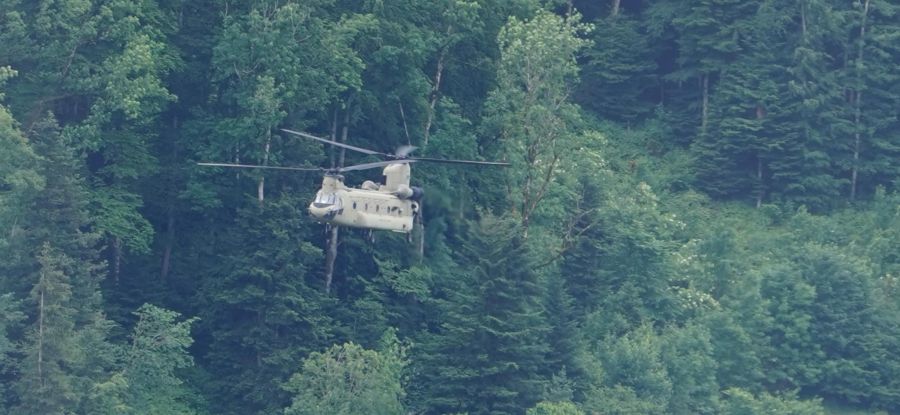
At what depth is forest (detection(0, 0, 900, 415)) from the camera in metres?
63.1

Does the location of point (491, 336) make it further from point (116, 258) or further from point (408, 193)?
point (116, 258)

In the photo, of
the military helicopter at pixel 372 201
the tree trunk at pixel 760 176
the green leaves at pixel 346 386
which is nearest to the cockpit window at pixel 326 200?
the military helicopter at pixel 372 201

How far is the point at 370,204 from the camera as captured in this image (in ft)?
184

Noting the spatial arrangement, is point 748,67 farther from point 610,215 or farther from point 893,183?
point 610,215

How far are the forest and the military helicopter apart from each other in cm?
601

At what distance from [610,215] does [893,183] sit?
537 inches

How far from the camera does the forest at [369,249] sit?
207 feet

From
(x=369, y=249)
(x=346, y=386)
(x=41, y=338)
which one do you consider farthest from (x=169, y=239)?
(x=346, y=386)

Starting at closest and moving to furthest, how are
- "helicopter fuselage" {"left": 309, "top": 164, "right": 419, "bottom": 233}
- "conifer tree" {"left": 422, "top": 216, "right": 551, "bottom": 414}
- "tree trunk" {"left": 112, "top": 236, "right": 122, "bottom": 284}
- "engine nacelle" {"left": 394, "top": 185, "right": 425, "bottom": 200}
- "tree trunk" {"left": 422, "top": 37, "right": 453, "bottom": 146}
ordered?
"helicopter fuselage" {"left": 309, "top": 164, "right": 419, "bottom": 233}
"engine nacelle" {"left": 394, "top": 185, "right": 425, "bottom": 200}
"conifer tree" {"left": 422, "top": 216, "right": 551, "bottom": 414}
"tree trunk" {"left": 112, "top": 236, "right": 122, "bottom": 284}
"tree trunk" {"left": 422, "top": 37, "right": 453, "bottom": 146}

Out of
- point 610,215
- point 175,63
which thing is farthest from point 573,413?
point 175,63

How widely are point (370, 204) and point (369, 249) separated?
42.5 ft

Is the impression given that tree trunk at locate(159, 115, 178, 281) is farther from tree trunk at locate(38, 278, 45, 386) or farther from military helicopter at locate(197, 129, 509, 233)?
military helicopter at locate(197, 129, 509, 233)

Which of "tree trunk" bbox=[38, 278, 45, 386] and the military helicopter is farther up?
the military helicopter

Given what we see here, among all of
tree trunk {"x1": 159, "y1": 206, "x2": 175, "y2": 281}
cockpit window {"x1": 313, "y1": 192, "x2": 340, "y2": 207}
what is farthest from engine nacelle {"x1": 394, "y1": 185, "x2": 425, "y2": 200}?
tree trunk {"x1": 159, "y1": 206, "x2": 175, "y2": 281}
